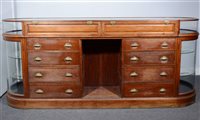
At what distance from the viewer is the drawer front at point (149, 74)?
2.33 m

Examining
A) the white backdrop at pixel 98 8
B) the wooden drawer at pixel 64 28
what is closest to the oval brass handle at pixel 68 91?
the wooden drawer at pixel 64 28

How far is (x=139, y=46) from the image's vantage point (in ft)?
7.52

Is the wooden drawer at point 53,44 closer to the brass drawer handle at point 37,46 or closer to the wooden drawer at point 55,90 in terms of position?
the brass drawer handle at point 37,46

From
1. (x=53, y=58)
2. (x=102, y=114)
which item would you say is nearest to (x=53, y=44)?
(x=53, y=58)

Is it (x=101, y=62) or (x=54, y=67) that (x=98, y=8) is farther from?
(x=54, y=67)

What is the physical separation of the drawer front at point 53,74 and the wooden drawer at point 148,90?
44cm

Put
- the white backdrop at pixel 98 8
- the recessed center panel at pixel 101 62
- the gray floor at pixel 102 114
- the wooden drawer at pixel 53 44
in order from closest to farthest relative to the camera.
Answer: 1. the gray floor at pixel 102 114
2. the wooden drawer at pixel 53 44
3. the recessed center panel at pixel 101 62
4. the white backdrop at pixel 98 8

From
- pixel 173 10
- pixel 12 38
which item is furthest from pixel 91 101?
pixel 173 10

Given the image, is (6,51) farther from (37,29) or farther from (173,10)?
(173,10)

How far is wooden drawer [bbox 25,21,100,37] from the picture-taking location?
223 centimetres

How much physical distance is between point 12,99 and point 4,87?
15.5 inches

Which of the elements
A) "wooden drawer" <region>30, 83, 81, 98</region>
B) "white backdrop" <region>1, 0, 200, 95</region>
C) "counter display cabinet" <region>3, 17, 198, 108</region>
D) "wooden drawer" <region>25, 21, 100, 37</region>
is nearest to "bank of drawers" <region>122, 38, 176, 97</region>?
"counter display cabinet" <region>3, 17, 198, 108</region>

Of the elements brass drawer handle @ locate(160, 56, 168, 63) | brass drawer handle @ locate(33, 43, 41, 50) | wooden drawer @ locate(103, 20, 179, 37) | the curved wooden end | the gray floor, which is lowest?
the gray floor

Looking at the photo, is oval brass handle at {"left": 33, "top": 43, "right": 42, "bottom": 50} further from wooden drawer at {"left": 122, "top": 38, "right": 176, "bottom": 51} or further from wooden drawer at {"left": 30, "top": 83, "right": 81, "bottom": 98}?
wooden drawer at {"left": 122, "top": 38, "right": 176, "bottom": 51}
